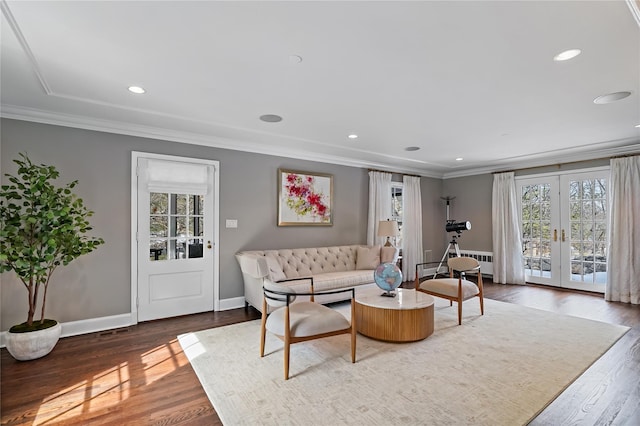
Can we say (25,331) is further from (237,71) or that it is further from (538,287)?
(538,287)

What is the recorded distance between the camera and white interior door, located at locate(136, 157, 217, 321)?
394 centimetres

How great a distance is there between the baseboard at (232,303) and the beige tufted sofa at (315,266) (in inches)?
6.9

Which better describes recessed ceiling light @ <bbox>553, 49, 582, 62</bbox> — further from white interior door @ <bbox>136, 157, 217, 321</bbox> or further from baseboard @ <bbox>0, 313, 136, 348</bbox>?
baseboard @ <bbox>0, 313, 136, 348</bbox>

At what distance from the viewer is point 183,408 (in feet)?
7.06

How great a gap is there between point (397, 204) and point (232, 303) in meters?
4.14

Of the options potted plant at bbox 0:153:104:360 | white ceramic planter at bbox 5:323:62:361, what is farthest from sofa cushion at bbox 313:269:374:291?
white ceramic planter at bbox 5:323:62:361

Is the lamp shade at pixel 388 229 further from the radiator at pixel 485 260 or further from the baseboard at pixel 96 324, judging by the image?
the baseboard at pixel 96 324

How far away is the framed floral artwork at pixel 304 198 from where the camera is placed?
16.6 feet

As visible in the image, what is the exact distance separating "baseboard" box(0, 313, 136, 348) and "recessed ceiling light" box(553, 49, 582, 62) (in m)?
5.07

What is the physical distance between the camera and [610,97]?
9.99ft

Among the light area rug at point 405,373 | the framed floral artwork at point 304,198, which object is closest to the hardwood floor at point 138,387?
the light area rug at point 405,373

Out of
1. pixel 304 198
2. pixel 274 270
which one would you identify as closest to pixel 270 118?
pixel 304 198

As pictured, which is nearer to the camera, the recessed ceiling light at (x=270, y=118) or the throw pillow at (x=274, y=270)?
the recessed ceiling light at (x=270, y=118)

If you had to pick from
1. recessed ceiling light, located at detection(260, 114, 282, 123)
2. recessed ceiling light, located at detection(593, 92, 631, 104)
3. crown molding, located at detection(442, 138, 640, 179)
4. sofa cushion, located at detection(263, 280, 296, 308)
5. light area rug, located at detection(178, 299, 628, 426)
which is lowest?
light area rug, located at detection(178, 299, 628, 426)
